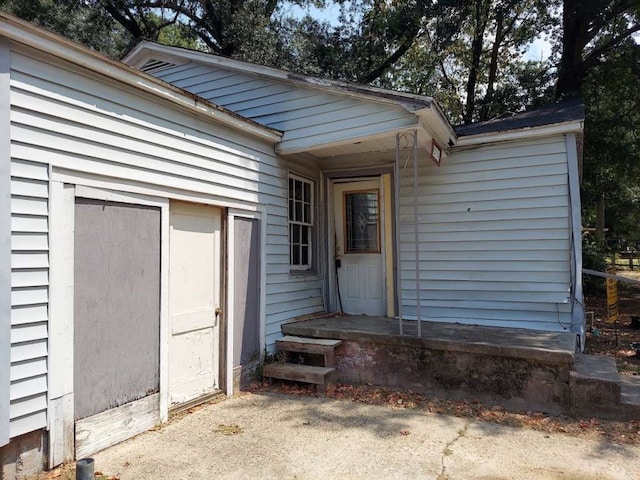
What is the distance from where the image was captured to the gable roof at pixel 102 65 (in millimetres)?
3066

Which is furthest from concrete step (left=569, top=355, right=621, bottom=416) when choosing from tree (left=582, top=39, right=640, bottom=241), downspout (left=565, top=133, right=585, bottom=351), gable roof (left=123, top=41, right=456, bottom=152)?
tree (left=582, top=39, right=640, bottom=241)

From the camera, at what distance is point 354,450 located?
3826 millimetres

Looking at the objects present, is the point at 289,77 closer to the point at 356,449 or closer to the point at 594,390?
the point at 356,449

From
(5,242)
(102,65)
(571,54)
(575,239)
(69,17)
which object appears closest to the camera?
(5,242)

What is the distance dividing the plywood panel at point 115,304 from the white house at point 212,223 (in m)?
0.01

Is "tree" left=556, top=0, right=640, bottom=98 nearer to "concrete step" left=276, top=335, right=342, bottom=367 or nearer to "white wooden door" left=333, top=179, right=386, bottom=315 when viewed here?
"white wooden door" left=333, top=179, right=386, bottom=315

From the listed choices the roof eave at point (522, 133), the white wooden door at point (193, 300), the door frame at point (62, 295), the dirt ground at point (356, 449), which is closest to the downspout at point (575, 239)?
the roof eave at point (522, 133)

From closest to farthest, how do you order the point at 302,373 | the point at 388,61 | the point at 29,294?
the point at 29,294, the point at 302,373, the point at 388,61

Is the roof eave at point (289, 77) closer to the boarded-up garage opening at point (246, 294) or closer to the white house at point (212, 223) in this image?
the white house at point (212, 223)

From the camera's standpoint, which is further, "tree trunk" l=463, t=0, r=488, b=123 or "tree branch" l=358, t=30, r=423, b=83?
"tree branch" l=358, t=30, r=423, b=83

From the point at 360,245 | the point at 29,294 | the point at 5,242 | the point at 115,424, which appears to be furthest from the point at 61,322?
the point at 360,245

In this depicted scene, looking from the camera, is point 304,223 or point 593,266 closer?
point 304,223

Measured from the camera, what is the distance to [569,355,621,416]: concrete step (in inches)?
170

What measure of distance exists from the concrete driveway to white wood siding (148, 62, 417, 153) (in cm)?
333
